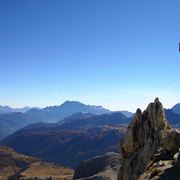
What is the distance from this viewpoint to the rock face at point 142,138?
4519 cm

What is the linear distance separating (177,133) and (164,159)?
3.12 meters

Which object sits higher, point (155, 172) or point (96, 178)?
point (155, 172)

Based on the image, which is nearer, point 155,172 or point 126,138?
point 155,172

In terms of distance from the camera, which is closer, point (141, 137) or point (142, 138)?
point (142, 138)

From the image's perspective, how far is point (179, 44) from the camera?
36312mm

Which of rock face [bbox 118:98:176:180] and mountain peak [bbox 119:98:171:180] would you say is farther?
mountain peak [bbox 119:98:171:180]

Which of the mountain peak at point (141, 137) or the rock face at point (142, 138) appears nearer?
the rock face at point (142, 138)

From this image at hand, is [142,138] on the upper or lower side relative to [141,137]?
lower

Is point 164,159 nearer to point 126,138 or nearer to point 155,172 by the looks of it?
point 155,172

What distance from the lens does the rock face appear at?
4519 cm

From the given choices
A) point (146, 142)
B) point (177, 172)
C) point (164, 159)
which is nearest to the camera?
point (177, 172)

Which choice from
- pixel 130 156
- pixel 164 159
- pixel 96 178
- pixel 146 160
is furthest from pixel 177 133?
pixel 96 178

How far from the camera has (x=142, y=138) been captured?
4941 cm

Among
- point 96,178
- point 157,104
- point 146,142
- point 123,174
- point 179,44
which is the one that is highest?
point 179,44
